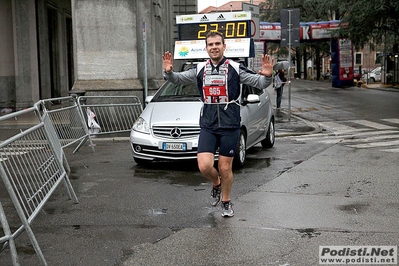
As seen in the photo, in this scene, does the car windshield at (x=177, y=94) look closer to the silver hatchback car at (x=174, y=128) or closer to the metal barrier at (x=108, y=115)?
the silver hatchback car at (x=174, y=128)

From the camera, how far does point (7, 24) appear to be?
2262cm

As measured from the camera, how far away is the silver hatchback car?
9.73 metres

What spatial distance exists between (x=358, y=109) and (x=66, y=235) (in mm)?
19560

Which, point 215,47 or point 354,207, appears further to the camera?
point 354,207

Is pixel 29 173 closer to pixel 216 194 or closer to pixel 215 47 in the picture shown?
pixel 216 194

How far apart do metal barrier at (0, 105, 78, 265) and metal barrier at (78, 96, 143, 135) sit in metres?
5.79

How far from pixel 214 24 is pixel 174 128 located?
7.80m

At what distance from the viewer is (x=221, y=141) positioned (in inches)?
257

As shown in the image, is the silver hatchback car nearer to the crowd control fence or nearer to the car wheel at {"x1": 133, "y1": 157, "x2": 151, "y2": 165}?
the car wheel at {"x1": 133, "y1": 157, "x2": 151, "y2": 165}

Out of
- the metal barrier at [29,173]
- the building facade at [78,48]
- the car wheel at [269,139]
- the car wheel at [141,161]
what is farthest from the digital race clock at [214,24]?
the metal barrier at [29,173]

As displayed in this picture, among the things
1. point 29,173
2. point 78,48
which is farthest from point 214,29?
point 29,173

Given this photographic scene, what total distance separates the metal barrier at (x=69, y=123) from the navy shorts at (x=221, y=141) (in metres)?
4.68

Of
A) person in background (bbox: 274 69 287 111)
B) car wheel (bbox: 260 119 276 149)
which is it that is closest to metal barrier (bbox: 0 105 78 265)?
car wheel (bbox: 260 119 276 149)

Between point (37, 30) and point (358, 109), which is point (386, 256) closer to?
point (358, 109)
